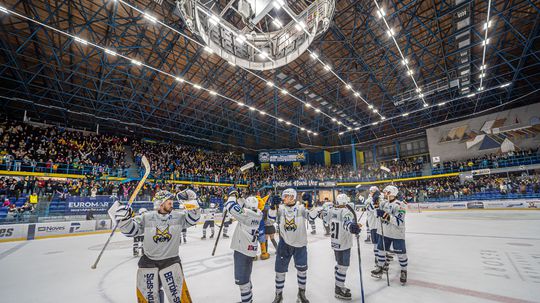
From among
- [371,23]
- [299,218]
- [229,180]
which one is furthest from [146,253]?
[229,180]

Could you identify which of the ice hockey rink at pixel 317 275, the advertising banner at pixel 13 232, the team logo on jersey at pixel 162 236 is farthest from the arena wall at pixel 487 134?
the advertising banner at pixel 13 232

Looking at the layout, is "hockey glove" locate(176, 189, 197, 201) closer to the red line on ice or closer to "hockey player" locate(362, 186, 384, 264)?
"hockey player" locate(362, 186, 384, 264)

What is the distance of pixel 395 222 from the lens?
4.99 m

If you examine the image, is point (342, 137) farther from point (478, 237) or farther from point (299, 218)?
point (299, 218)

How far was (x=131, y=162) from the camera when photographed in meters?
25.2

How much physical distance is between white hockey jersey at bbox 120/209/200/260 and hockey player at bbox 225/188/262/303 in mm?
715

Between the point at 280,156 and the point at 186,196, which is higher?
the point at 280,156

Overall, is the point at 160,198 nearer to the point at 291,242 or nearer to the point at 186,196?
the point at 186,196

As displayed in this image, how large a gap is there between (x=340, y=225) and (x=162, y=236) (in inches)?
121

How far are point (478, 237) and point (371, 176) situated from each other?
81.0 feet

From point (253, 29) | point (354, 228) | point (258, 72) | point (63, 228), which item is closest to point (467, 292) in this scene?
point (354, 228)

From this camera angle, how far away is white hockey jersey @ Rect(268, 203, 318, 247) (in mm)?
4016

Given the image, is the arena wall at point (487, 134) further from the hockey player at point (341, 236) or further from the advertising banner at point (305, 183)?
the hockey player at point (341, 236)

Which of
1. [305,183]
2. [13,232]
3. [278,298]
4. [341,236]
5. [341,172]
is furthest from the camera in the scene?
[341,172]
